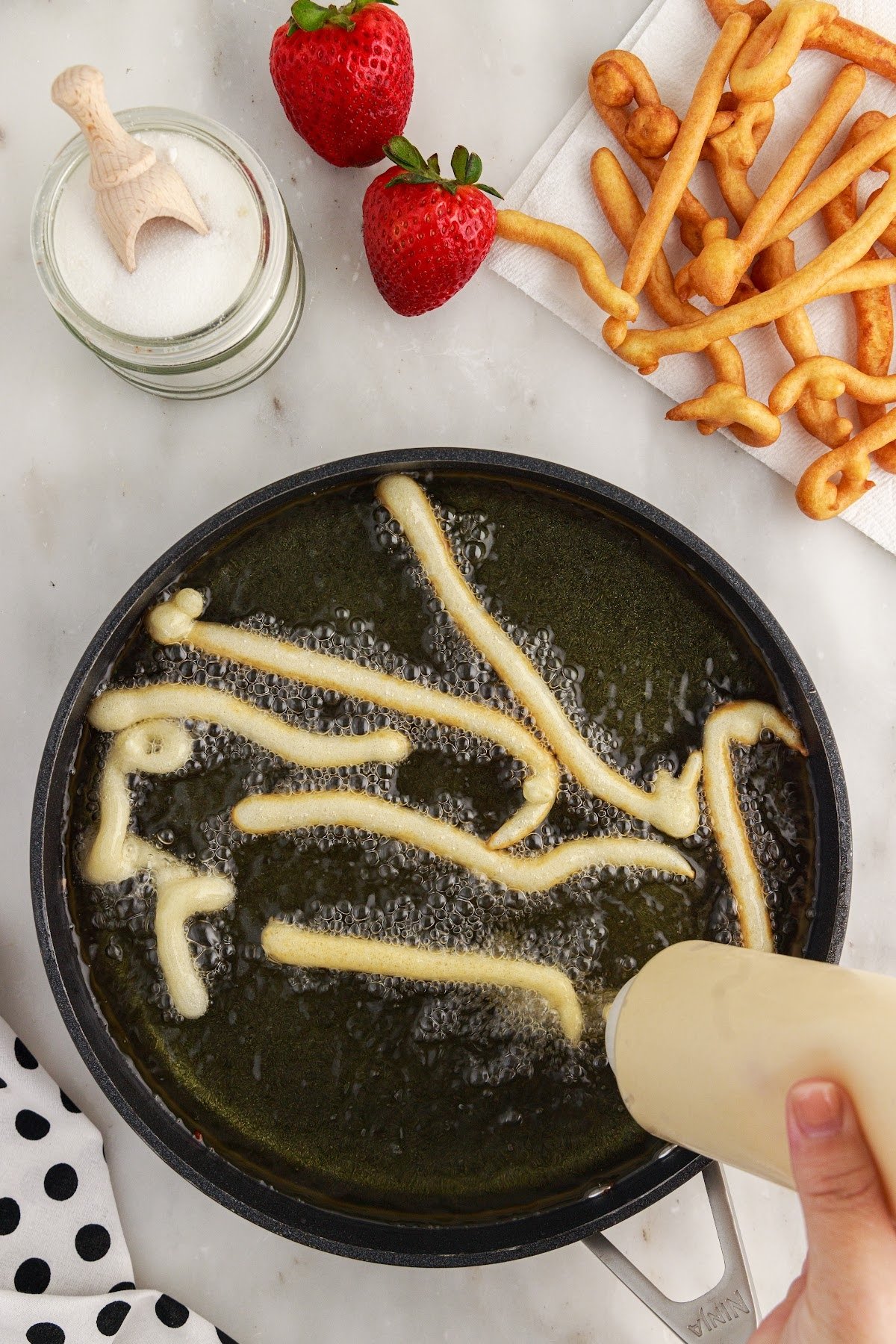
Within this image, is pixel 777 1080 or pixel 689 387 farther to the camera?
pixel 689 387

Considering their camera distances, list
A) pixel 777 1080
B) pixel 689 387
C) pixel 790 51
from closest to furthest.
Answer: pixel 777 1080
pixel 790 51
pixel 689 387

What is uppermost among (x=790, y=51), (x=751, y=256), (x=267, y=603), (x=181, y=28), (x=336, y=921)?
(x=790, y=51)

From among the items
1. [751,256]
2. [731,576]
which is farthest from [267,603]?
[751,256]

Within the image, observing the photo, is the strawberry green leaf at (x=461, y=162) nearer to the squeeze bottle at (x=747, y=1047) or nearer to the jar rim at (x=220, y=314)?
the jar rim at (x=220, y=314)

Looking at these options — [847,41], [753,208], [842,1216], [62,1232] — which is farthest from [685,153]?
[62,1232]

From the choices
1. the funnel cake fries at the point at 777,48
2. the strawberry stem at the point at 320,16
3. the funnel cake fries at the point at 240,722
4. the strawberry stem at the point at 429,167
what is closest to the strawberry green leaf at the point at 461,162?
the strawberry stem at the point at 429,167

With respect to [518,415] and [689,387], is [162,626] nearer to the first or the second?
[518,415]

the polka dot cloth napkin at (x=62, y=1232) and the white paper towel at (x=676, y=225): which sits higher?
the white paper towel at (x=676, y=225)
